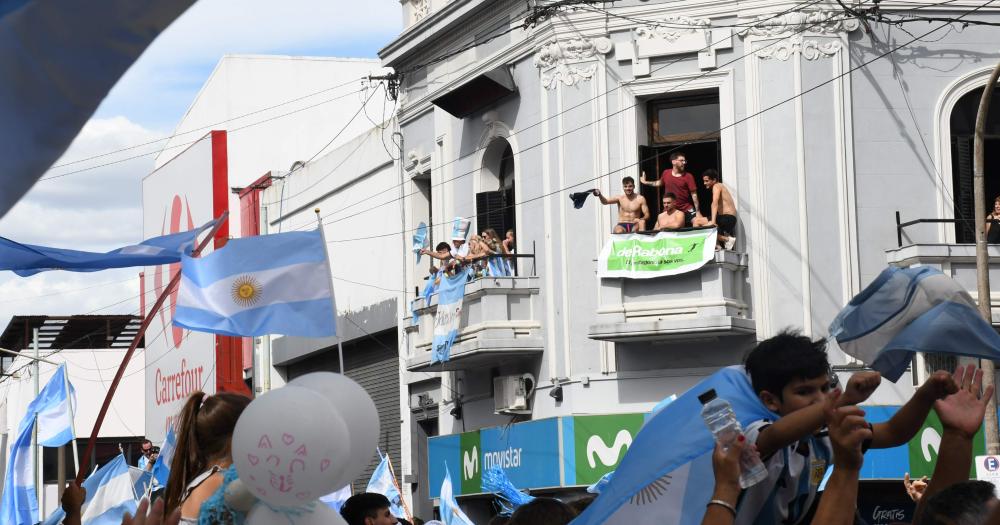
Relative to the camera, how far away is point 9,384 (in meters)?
55.4

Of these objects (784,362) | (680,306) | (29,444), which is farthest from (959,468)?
(680,306)

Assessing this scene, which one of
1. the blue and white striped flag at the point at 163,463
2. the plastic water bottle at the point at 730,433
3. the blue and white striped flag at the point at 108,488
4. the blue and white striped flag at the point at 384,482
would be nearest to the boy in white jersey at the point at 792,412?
the plastic water bottle at the point at 730,433

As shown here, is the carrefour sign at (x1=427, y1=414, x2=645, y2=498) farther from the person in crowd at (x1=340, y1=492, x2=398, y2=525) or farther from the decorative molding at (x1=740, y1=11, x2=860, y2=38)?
the person in crowd at (x1=340, y1=492, x2=398, y2=525)

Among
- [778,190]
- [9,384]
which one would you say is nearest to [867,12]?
[778,190]

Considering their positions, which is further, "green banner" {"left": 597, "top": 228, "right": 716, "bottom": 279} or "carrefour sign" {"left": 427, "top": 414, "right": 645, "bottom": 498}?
"carrefour sign" {"left": 427, "top": 414, "right": 645, "bottom": 498}

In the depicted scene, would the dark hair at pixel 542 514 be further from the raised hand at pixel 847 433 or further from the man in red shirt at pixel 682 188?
the man in red shirt at pixel 682 188

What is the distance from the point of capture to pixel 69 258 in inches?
314

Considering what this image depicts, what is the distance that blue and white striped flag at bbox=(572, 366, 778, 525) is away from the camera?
14.0ft

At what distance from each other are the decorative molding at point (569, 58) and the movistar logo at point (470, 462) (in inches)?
227

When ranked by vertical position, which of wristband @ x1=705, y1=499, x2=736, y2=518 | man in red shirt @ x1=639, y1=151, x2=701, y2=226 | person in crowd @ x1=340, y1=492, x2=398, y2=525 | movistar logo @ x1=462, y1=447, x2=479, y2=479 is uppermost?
man in red shirt @ x1=639, y1=151, x2=701, y2=226

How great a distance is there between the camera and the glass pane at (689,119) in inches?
869

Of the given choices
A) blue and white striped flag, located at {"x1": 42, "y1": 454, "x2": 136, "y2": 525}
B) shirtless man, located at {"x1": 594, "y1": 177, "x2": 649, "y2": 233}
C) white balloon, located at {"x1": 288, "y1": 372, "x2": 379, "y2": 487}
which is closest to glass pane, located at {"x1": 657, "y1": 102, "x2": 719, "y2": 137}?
shirtless man, located at {"x1": 594, "y1": 177, "x2": 649, "y2": 233}

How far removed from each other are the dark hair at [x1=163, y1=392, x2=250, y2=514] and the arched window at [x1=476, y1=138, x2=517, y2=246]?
1915 cm

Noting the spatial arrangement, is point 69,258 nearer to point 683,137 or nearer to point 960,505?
point 960,505
